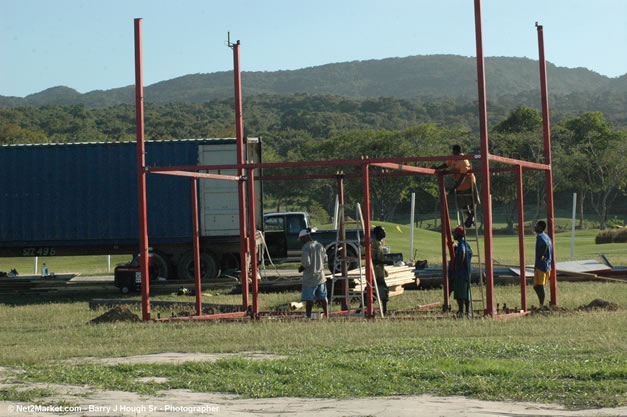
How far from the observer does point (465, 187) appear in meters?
16.3

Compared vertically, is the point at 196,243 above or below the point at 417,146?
below

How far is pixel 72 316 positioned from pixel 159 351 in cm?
694

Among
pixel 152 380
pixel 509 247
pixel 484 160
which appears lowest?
pixel 152 380

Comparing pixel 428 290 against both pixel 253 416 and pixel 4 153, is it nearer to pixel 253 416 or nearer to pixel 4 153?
pixel 4 153

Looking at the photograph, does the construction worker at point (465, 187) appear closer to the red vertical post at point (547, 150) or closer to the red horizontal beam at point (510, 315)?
the red vertical post at point (547, 150)

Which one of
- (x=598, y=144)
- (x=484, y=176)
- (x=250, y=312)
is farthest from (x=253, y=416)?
(x=598, y=144)

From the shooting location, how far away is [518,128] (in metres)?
83.9

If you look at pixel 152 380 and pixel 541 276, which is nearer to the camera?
pixel 152 380

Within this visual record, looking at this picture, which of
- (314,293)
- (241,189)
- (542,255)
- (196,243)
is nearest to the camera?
(314,293)

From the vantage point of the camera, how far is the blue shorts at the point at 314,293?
15820 millimetres

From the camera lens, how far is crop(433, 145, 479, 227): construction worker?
53.2 ft

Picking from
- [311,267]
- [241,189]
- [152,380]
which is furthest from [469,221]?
[152,380]

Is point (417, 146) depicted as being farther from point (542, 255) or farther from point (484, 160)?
point (484, 160)

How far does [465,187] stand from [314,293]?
3.30m
